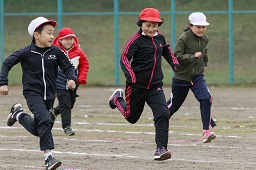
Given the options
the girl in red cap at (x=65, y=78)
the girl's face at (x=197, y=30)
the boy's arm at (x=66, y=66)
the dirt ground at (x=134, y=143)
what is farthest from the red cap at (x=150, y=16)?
the girl in red cap at (x=65, y=78)

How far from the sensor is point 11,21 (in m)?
26.5

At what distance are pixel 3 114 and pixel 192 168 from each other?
26.5 ft

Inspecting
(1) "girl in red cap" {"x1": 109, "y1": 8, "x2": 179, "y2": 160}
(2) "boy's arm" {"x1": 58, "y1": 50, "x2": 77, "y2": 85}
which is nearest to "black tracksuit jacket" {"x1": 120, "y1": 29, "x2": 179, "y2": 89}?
(1) "girl in red cap" {"x1": 109, "y1": 8, "x2": 179, "y2": 160}

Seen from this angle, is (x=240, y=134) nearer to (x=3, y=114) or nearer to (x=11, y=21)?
(x=3, y=114)

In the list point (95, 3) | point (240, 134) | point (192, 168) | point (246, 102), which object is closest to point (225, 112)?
point (246, 102)

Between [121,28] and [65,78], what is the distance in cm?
1467

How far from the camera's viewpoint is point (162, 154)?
33.3ft

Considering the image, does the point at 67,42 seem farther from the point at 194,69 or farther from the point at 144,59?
the point at 144,59

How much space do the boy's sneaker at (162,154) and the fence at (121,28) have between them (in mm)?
13731

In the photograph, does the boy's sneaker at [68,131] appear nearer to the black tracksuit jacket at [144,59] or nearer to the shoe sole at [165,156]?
the black tracksuit jacket at [144,59]

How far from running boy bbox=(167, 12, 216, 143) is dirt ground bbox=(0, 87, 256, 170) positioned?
1.72 ft

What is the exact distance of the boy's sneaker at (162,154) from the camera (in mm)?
10141

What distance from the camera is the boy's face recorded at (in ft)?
32.6

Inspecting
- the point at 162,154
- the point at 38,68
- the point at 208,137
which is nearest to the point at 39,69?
the point at 38,68
